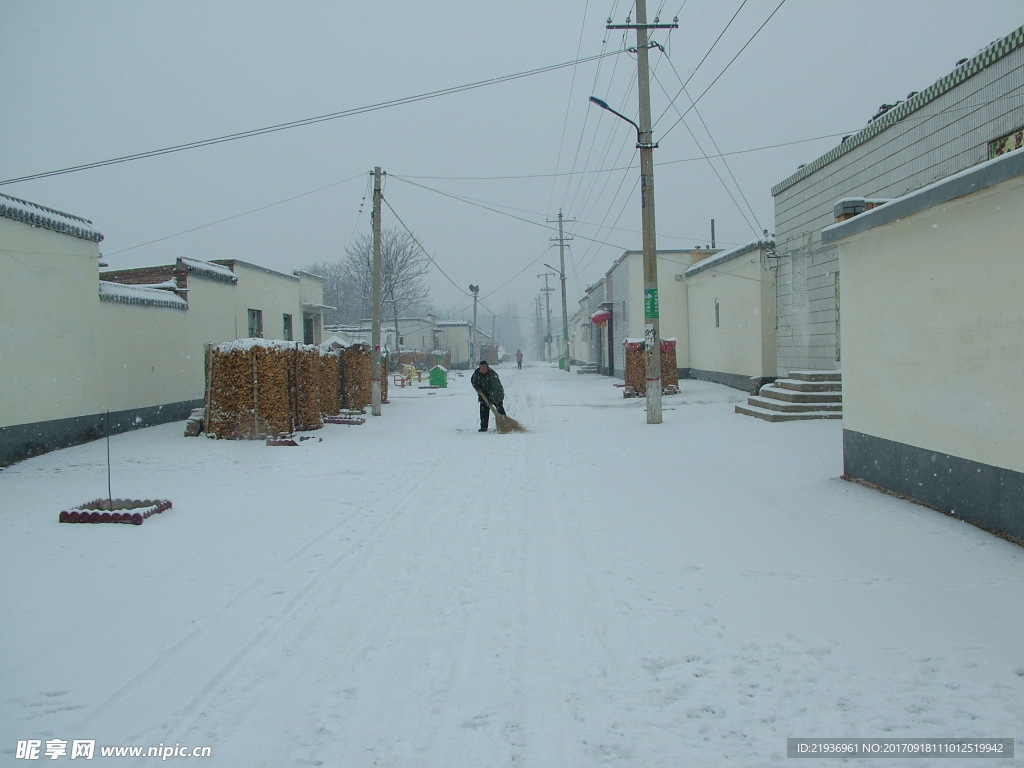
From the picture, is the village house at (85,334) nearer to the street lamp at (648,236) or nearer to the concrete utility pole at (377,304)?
the concrete utility pole at (377,304)

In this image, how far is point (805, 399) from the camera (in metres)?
13.6

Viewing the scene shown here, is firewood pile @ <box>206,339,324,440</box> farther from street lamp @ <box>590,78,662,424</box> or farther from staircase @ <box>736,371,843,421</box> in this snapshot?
staircase @ <box>736,371,843,421</box>

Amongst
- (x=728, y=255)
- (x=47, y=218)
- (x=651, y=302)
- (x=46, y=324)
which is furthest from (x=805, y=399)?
(x=47, y=218)

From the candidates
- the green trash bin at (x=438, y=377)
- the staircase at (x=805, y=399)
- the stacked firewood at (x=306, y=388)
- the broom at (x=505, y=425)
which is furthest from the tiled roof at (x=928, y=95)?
the green trash bin at (x=438, y=377)

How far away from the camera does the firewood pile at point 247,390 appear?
1340 cm

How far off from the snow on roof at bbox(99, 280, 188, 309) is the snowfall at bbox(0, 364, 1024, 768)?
7.54 m

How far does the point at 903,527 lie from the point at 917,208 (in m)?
2.96

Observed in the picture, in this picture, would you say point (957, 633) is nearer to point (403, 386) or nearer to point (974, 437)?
point (974, 437)

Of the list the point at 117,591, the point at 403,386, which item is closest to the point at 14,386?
the point at 117,591

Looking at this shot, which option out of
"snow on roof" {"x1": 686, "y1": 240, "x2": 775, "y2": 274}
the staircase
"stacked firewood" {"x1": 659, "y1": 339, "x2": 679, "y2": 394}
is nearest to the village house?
the staircase

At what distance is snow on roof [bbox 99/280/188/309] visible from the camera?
48.6 feet

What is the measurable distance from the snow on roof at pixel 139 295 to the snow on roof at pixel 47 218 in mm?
1256

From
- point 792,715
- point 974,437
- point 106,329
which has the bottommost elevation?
point 792,715

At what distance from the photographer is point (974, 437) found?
593cm
